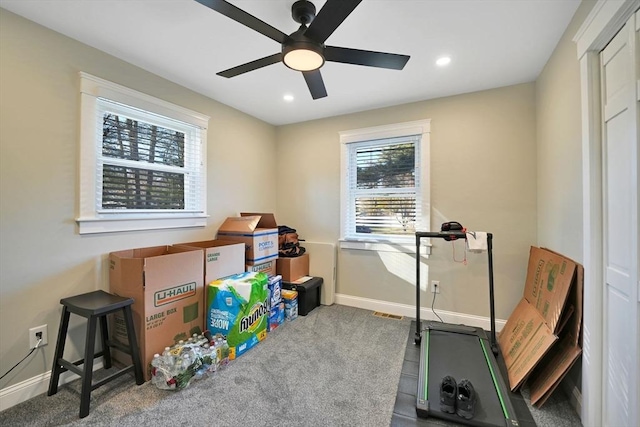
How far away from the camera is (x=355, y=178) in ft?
11.9

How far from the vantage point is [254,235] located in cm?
303

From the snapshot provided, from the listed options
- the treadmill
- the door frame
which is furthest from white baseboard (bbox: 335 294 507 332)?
the door frame

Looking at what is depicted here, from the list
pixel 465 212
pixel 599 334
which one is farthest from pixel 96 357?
pixel 465 212

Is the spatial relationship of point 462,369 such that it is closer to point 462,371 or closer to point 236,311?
point 462,371

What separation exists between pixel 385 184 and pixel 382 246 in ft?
2.57

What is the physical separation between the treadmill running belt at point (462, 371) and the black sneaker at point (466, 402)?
2 cm

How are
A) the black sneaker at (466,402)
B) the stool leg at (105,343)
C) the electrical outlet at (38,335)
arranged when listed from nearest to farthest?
1. the black sneaker at (466,402)
2. the electrical outlet at (38,335)
3. the stool leg at (105,343)

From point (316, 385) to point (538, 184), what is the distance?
270 cm

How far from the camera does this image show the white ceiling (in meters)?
1.73

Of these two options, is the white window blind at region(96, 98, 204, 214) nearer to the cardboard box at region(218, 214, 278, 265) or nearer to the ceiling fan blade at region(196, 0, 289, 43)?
the cardboard box at region(218, 214, 278, 265)

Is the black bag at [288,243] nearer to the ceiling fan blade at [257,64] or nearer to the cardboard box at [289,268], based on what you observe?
the cardboard box at [289,268]

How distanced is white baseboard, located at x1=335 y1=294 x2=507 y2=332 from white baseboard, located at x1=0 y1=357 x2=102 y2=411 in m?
2.74

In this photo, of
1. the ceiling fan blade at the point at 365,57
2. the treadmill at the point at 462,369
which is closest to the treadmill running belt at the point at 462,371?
the treadmill at the point at 462,369

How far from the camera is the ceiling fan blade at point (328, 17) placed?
128cm
